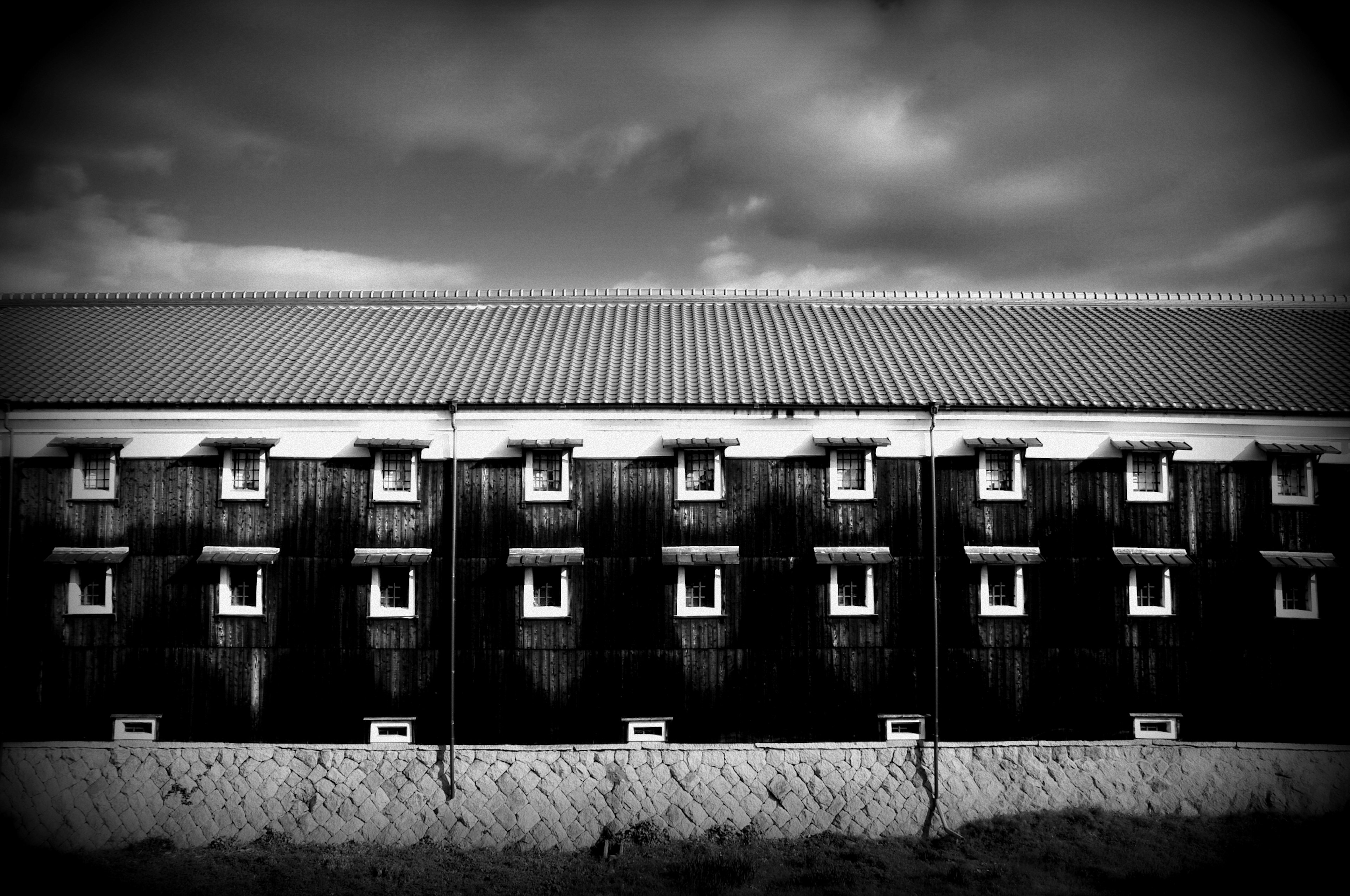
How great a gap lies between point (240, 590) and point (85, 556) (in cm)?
425

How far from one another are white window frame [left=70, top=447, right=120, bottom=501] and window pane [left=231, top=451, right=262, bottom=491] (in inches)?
132

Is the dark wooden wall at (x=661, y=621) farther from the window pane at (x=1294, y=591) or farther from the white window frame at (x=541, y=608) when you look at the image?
the window pane at (x=1294, y=591)

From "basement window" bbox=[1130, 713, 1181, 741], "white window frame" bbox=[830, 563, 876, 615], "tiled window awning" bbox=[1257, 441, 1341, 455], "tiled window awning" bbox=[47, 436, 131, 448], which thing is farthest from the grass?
"tiled window awning" bbox=[47, 436, 131, 448]

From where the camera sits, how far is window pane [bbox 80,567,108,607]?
20.6 meters

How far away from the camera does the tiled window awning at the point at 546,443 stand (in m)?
20.2

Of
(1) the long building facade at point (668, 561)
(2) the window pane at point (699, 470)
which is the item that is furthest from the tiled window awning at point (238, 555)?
(2) the window pane at point (699, 470)

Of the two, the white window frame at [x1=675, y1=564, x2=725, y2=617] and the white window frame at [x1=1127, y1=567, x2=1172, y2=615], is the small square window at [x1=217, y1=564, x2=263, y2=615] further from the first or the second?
the white window frame at [x1=1127, y1=567, x2=1172, y2=615]

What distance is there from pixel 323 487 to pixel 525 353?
24.2 ft

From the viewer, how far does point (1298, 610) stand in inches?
828

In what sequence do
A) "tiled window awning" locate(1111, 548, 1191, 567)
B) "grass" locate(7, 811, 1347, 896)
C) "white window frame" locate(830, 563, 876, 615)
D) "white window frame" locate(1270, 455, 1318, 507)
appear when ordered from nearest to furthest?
"grass" locate(7, 811, 1347, 896), "tiled window awning" locate(1111, 548, 1191, 567), "white window frame" locate(830, 563, 876, 615), "white window frame" locate(1270, 455, 1318, 507)

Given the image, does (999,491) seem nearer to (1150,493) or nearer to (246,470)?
(1150,493)

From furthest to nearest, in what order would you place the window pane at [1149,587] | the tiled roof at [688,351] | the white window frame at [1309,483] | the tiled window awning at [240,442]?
the tiled roof at [688,351] → the window pane at [1149,587] → the white window frame at [1309,483] → the tiled window awning at [240,442]

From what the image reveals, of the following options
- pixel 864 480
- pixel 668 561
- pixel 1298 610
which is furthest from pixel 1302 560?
pixel 668 561

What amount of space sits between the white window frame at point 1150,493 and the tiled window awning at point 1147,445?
1.14 feet
